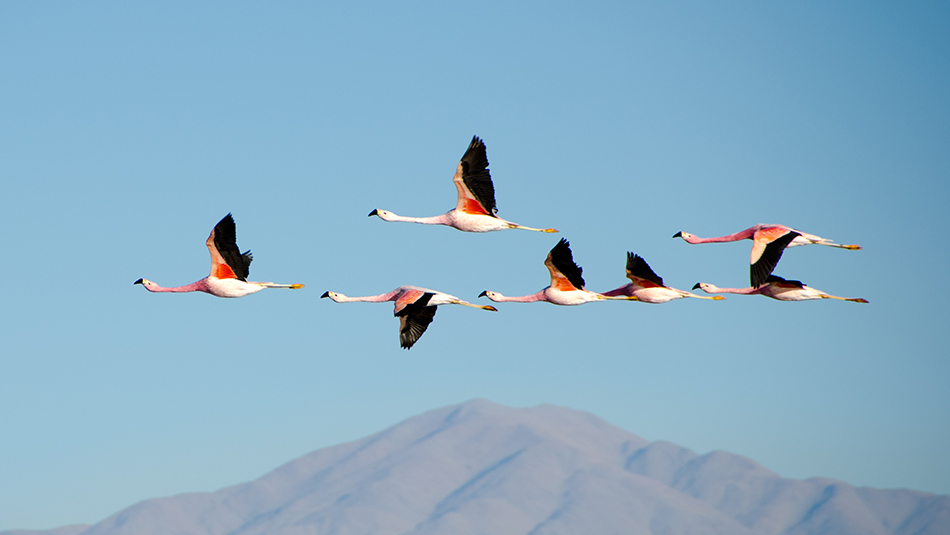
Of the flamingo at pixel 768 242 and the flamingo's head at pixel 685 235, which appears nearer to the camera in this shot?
the flamingo at pixel 768 242

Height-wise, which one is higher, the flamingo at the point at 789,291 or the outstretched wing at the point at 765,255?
the outstretched wing at the point at 765,255

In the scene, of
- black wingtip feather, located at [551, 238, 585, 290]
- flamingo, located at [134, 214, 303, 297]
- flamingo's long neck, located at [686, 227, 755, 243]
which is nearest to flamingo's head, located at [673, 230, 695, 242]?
flamingo's long neck, located at [686, 227, 755, 243]

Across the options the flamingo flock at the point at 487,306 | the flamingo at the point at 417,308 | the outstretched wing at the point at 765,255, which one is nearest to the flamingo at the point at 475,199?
the flamingo flock at the point at 487,306

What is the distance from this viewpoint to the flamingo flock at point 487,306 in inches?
1670

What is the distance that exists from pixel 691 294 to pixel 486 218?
7.73 meters

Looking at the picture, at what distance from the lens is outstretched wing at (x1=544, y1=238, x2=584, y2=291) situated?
141 feet

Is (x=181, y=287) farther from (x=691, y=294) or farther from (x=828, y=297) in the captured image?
(x=828, y=297)

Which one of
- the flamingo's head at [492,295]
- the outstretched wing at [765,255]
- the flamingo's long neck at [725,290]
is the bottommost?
the flamingo's long neck at [725,290]

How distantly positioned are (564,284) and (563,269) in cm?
169

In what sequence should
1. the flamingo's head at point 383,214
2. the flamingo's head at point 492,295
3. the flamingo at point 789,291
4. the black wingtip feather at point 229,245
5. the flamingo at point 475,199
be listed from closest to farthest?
the black wingtip feather at point 229,245 < the flamingo at point 475,199 < the flamingo at point 789,291 < the flamingo's head at point 383,214 < the flamingo's head at point 492,295

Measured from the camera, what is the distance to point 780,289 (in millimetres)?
45625

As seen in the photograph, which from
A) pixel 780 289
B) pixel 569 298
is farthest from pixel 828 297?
pixel 569 298

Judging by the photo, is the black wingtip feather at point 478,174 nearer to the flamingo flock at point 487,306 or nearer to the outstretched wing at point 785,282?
the flamingo flock at point 487,306

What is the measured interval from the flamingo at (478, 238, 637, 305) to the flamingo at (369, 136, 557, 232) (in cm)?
159
